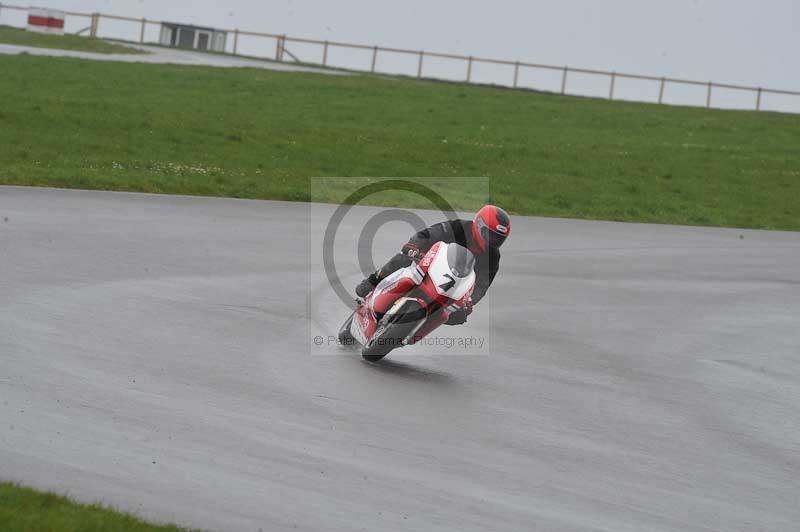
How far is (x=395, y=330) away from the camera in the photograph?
10648mm

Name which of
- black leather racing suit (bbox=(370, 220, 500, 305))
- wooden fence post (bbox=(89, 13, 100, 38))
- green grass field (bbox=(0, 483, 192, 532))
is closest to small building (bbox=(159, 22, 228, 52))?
wooden fence post (bbox=(89, 13, 100, 38))

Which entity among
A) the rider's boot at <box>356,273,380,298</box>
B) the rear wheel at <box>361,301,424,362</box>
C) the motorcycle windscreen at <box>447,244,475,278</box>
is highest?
the motorcycle windscreen at <box>447,244,475,278</box>

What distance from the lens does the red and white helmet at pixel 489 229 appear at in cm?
1085

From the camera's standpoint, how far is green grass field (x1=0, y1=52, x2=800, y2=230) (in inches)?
945

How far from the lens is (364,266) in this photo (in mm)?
16500

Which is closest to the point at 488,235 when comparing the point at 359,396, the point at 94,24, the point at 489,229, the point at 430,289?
the point at 489,229

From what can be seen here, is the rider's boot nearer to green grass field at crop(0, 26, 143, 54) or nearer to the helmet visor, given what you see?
the helmet visor

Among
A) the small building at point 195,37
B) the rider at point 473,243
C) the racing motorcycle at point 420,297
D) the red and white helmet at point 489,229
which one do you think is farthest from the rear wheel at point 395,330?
the small building at point 195,37

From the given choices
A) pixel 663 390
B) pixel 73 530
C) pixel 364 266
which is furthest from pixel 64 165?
pixel 73 530

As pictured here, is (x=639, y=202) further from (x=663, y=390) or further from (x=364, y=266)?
(x=663, y=390)

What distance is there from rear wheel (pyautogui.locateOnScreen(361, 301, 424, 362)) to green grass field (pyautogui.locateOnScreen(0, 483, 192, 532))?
4578 millimetres

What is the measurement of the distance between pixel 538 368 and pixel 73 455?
542 centimetres

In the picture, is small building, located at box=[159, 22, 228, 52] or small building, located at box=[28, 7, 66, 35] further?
small building, located at box=[159, 22, 228, 52]

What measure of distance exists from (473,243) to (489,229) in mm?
234
